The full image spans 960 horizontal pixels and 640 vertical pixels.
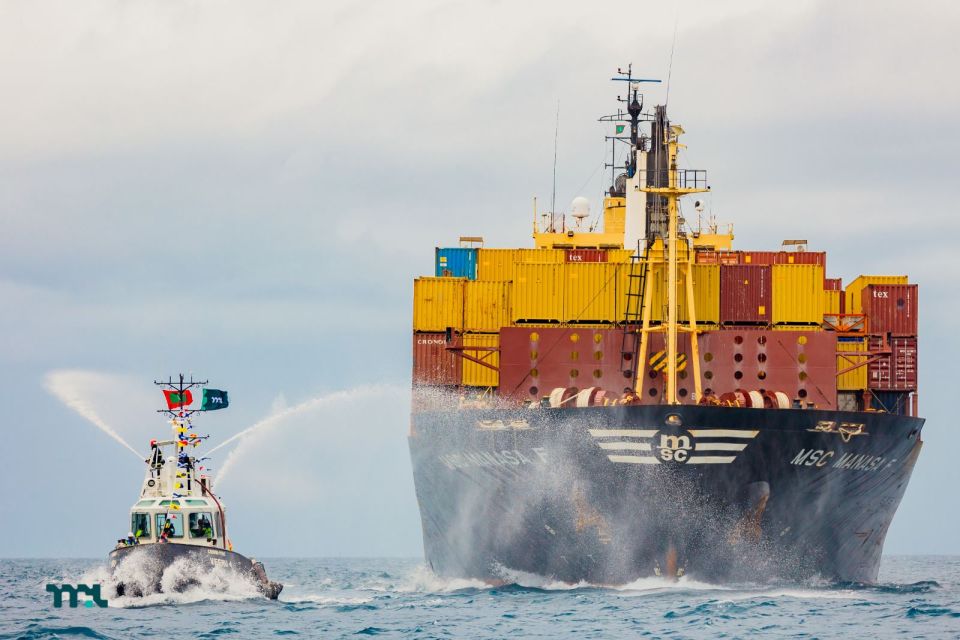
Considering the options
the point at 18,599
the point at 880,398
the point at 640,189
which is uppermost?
the point at 640,189

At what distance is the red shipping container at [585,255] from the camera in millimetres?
66500

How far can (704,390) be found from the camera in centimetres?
5541

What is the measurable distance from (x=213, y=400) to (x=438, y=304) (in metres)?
16.5

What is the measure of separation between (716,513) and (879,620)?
8.46 metres

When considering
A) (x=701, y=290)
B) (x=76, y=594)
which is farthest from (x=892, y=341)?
(x=76, y=594)

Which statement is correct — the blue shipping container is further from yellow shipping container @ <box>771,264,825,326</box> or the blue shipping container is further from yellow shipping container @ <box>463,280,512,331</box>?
yellow shipping container @ <box>771,264,825,326</box>

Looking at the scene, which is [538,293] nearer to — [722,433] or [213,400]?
[722,433]

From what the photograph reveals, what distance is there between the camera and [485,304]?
Answer: 2459 inches

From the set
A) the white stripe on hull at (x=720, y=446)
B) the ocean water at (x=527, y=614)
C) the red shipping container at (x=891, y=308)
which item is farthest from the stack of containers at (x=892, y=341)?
the white stripe on hull at (x=720, y=446)

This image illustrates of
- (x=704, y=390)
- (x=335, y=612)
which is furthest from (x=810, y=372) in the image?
(x=335, y=612)

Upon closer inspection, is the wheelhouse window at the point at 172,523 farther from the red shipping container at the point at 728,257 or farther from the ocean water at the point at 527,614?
the red shipping container at the point at 728,257

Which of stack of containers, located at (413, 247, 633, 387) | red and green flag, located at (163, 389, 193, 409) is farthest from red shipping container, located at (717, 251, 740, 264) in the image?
red and green flag, located at (163, 389, 193, 409)

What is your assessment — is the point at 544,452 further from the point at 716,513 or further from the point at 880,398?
the point at 880,398

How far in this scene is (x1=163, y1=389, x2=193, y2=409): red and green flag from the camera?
47.9 metres
